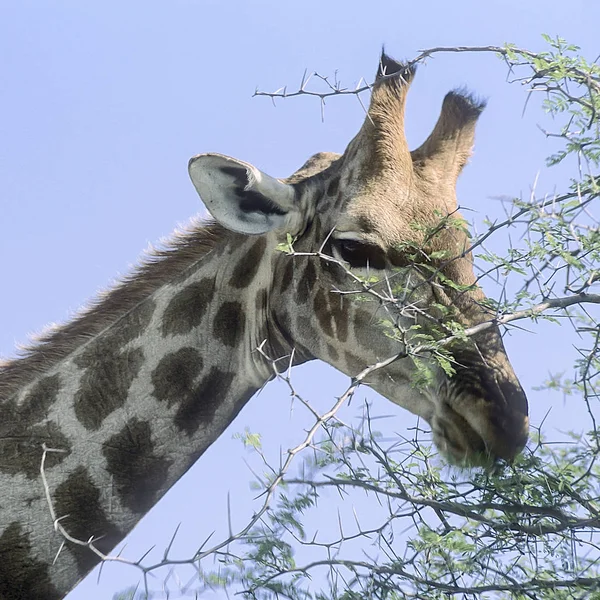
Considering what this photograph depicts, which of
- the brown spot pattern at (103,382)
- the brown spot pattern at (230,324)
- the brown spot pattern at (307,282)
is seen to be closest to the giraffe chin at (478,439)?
the brown spot pattern at (307,282)

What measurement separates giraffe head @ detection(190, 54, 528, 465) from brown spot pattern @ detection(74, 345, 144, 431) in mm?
889

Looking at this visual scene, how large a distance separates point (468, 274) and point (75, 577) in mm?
2764

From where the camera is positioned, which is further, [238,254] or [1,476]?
[238,254]

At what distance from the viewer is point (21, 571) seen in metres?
5.25

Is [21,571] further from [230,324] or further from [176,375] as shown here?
[230,324]

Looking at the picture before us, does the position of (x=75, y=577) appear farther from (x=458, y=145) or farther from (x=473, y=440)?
(x=458, y=145)

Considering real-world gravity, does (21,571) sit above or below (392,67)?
below

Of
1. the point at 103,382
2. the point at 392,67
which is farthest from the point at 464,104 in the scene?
the point at 103,382

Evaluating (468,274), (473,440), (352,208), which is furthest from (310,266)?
(473,440)

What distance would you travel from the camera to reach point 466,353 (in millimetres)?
5070

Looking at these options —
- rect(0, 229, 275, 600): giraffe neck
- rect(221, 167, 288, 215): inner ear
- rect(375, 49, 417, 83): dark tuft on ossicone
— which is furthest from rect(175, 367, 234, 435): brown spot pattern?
rect(375, 49, 417, 83): dark tuft on ossicone

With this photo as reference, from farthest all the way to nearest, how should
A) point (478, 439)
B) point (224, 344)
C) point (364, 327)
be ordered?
1. point (224, 344)
2. point (364, 327)
3. point (478, 439)

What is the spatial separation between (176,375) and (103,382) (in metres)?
0.44

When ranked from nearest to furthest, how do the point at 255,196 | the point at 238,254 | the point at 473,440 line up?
the point at 473,440, the point at 255,196, the point at 238,254
